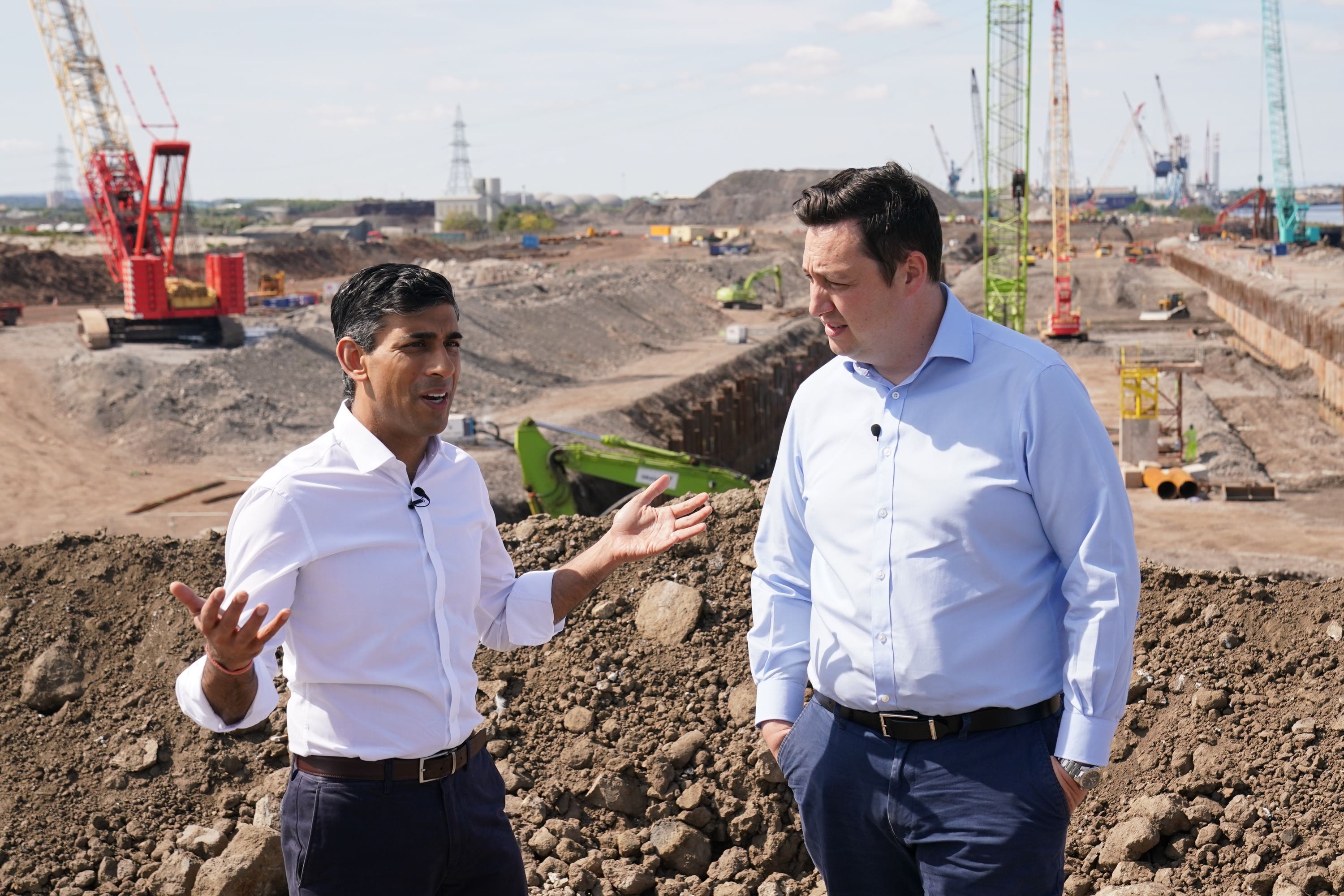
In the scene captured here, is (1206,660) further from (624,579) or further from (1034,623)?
(1034,623)

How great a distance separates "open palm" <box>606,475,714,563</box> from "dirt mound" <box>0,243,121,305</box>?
45879mm

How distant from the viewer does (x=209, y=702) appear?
253cm

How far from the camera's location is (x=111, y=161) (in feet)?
114

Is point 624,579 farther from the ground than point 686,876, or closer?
farther from the ground

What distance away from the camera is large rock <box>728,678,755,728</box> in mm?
5266

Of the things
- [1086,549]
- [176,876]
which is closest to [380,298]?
[1086,549]

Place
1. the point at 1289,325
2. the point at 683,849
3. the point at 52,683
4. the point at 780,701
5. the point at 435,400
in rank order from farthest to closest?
1. the point at 1289,325
2. the point at 52,683
3. the point at 683,849
4. the point at 780,701
5. the point at 435,400

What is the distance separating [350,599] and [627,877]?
2487mm

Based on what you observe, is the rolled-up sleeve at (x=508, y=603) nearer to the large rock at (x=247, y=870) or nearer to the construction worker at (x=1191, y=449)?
the large rock at (x=247, y=870)

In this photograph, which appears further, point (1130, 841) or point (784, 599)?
point (1130, 841)

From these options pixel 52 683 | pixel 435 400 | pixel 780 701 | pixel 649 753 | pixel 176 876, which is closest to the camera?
pixel 435 400

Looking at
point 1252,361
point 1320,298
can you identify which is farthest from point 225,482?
point 1320,298

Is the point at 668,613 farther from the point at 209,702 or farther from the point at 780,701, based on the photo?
the point at 209,702

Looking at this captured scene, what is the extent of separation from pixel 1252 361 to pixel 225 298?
27234mm
